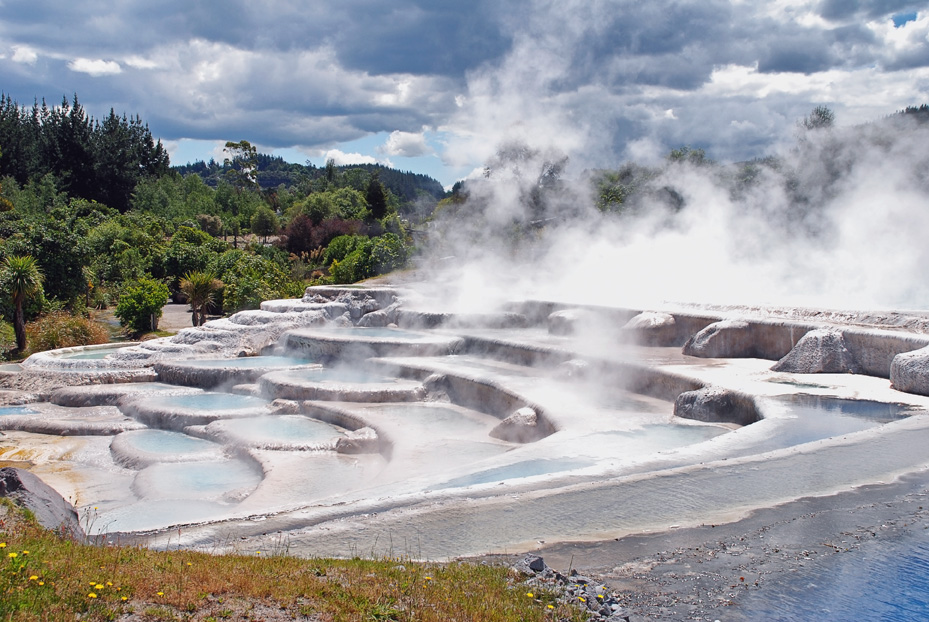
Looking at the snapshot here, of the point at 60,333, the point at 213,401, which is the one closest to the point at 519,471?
the point at 213,401

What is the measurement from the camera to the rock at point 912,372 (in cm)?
912

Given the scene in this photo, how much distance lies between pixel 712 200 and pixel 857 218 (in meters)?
3.35

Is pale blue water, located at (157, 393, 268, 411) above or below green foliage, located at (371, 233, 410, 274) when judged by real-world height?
below

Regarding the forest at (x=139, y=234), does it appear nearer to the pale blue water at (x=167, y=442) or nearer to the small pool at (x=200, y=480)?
the pale blue water at (x=167, y=442)

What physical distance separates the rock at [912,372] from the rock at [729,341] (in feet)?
10.2

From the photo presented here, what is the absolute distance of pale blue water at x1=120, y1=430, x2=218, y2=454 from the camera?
11234 mm

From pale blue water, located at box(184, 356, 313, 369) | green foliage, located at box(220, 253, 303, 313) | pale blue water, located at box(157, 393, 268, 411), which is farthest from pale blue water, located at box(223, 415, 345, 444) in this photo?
green foliage, located at box(220, 253, 303, 313)

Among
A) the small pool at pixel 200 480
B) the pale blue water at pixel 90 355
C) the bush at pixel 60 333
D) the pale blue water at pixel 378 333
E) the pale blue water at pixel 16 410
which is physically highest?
the pale blue water at pixel 378 333

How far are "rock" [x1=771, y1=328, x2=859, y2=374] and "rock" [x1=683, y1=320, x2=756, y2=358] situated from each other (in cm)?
158

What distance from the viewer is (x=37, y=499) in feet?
16.9

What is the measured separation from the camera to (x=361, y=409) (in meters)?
12.3

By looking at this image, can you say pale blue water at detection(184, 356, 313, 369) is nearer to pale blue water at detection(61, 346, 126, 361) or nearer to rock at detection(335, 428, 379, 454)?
pale blue water at detection(61, 346, 126, 361)

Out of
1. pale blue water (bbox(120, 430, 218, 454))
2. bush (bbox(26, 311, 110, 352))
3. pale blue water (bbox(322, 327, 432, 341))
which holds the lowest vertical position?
pale blue water (bbox(120, 430, 218, 454))

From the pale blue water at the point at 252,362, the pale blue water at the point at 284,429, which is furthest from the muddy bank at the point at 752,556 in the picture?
the pale blue water at the point at 252,362
